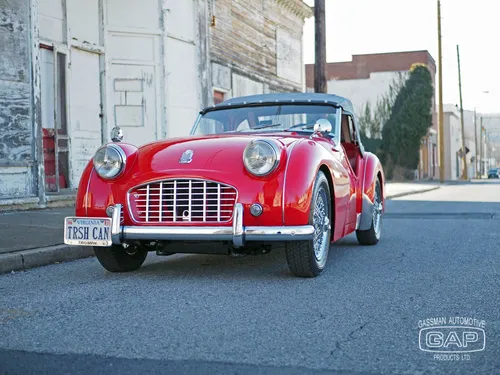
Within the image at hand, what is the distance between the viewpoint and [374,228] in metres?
7.79

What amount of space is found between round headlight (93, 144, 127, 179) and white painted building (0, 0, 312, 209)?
565 cm

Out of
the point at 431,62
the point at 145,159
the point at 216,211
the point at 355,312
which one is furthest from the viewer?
the point at 431,62

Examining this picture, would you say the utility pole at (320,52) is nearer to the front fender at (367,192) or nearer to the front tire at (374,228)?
the front tire at (374,228)

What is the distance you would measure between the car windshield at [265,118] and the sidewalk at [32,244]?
1.70 m

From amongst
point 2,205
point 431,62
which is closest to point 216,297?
point 2,205

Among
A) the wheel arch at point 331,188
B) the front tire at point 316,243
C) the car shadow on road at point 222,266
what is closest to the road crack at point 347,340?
the front tire at point 316,243

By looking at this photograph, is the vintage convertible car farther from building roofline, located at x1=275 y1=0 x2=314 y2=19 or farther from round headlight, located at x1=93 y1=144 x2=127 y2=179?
building roofline, located at x1=275 y1=0 x2=314 y2=19

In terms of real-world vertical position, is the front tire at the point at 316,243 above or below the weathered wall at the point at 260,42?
below

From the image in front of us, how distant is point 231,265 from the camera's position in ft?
20.2

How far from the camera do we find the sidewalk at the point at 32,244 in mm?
6199

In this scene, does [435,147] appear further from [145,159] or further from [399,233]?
[145,159]

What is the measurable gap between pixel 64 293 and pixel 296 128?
2.70 metres

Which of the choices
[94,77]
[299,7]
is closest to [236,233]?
[94,77]

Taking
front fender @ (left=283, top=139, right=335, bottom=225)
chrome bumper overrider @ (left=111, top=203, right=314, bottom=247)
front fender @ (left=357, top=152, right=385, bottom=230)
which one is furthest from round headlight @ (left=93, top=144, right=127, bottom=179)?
front fender @ (left=357, top=152, right=385, bottom=230)
